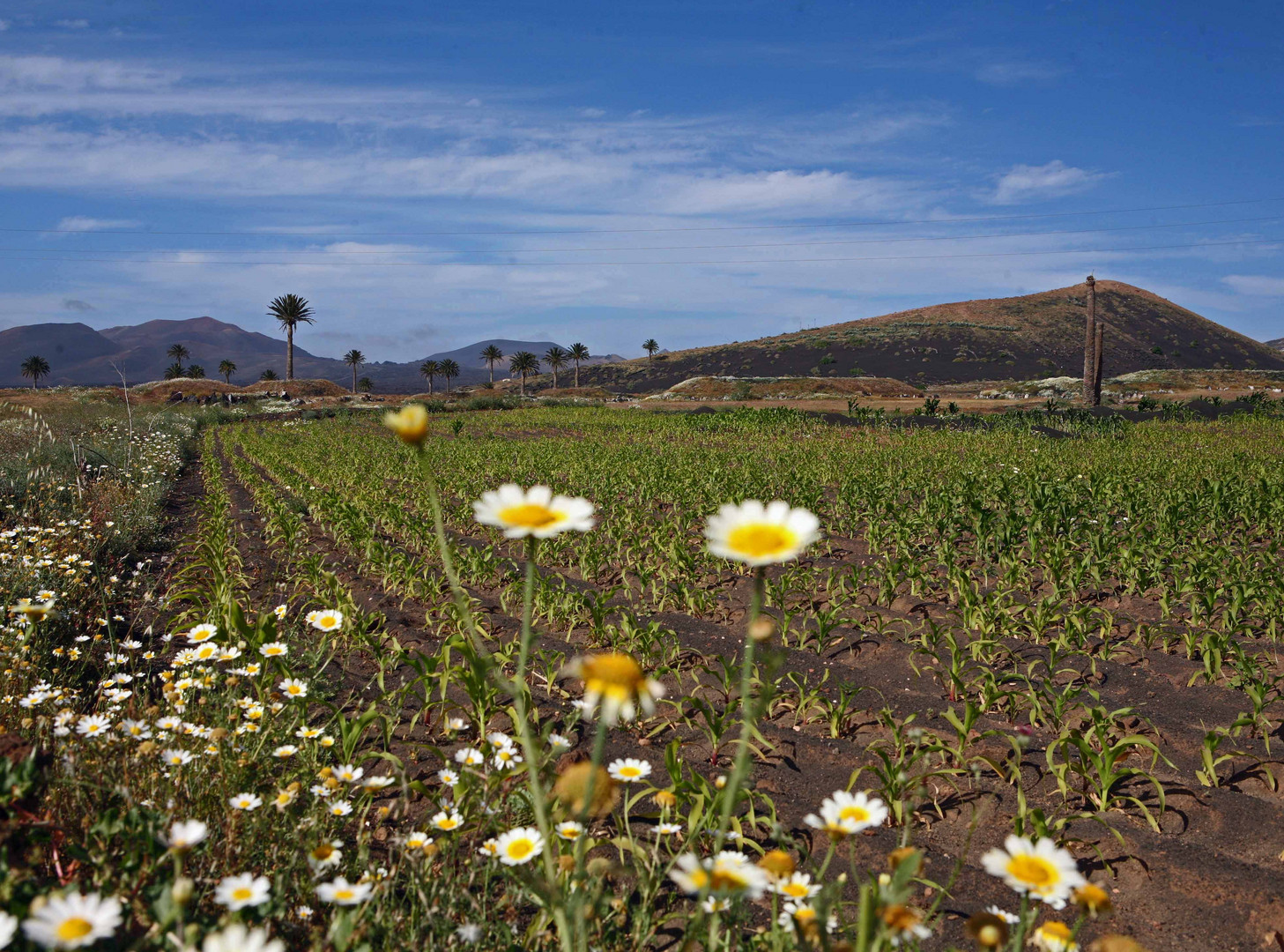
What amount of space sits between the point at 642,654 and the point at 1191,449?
13355mm

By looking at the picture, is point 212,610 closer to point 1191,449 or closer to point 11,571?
point 11,571

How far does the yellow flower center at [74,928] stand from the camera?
1073 millimetres

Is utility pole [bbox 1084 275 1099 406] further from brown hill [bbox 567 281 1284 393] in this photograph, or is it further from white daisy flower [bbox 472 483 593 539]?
brown hill [bbox 567 281 1284 393]

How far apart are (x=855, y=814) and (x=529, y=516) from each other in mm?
1005

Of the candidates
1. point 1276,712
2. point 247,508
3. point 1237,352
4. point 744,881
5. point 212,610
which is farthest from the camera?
point 1237,352

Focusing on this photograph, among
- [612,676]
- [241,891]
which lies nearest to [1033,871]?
[612,676]

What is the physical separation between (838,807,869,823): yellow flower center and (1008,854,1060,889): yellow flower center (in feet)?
0.99

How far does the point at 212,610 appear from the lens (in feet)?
13.7

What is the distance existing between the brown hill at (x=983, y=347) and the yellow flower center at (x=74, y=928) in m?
63.5

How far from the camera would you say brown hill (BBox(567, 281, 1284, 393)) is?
66875mm

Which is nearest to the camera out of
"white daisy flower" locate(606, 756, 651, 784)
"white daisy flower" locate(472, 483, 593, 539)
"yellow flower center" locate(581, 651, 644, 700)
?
"yellow flower center" locate(581, 651, 644, 700)

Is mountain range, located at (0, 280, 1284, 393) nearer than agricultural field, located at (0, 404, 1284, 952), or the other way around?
agricultural field, located at (0, 404, 1284, 952)

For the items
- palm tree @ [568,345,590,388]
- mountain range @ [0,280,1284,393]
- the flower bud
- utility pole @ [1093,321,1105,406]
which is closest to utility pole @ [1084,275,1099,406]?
utility pole @ [1093,321,1105,406]

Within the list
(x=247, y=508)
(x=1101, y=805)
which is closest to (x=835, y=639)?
(x=1101, y=805)
